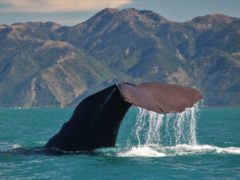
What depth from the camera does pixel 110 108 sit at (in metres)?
15.4

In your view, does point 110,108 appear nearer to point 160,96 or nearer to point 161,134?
point 160,96

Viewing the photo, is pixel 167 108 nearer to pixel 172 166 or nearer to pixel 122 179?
pixel 122 179

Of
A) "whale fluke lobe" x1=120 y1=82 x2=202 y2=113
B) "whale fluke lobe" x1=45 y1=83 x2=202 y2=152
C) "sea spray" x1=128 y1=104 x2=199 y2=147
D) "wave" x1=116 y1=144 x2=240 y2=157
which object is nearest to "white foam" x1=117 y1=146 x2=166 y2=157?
"wave" x1=116 y1=144 x2=240 y2=157

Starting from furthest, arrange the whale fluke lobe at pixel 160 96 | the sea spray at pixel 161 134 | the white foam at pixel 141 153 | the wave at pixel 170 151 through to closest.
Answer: the wave at pixel 170 151
the white foam at pixel 141 153
the sea spray at pixel 161 134
the whale fluke lobe at pixel 160 96

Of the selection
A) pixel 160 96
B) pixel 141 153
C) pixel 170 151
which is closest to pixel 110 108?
pixel 160 96

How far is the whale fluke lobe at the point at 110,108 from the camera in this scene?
13.4 meters

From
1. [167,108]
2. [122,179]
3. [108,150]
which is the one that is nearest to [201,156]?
[108,150]

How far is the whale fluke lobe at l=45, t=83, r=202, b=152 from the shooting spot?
13.4 metres

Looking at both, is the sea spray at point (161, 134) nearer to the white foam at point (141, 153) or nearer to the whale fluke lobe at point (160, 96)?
the whale fluke lobe at point (160, 96)

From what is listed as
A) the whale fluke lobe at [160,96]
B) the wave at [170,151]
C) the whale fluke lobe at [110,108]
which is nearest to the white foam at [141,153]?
the wave at [170,151]

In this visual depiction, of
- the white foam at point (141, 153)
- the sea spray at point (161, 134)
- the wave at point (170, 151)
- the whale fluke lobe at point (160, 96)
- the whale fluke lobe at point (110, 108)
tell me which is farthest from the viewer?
the wave at point (170, 151)

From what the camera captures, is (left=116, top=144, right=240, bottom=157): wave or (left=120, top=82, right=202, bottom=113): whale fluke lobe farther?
(left=116, top=144, right=240, bottom=157): wave

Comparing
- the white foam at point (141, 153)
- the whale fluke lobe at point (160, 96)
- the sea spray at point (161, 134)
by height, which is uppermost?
the whale fluke lobe at point (160, 96)

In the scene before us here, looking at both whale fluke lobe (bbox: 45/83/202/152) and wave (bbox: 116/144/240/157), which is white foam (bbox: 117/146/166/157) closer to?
wave (bbox: 116/144/240/157)
